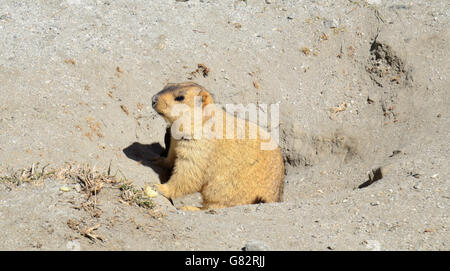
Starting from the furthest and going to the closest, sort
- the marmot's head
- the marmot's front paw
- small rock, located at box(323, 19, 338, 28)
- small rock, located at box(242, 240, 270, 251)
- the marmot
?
small rock, located at box(323, 19, 338, 28)
the marmot's front paw
the marmot
the marmot's head
small rock, located at box(242, 240, 270, 251)

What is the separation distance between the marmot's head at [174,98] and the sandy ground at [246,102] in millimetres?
807

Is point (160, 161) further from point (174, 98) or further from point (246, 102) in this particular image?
point (246, 102)

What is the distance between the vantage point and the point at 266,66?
25.4 feet

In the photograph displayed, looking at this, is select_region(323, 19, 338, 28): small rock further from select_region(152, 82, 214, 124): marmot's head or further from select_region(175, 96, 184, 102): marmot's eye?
select_region(175, 96, 184, 102): marmot's eye

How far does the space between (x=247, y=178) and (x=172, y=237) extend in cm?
207

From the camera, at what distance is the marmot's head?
575cm

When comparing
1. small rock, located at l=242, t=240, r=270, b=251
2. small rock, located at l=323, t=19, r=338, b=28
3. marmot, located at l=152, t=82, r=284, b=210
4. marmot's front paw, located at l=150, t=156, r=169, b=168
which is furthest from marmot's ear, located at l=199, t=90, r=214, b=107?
small rock, located at l=323, t=19, r=338, b=28

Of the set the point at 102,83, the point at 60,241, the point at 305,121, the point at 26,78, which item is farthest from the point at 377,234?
the point at 26,78

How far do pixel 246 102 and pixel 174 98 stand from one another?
193 centimetres

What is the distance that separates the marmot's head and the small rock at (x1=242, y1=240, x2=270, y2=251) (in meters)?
2.19

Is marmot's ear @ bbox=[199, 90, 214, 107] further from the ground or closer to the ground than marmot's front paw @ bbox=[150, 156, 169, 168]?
further from the ground

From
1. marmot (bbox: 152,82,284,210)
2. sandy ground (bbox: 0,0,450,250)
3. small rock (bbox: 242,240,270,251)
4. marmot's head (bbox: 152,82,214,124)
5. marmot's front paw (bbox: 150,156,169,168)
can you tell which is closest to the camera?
small rock (bbox: 242,240,270,251)

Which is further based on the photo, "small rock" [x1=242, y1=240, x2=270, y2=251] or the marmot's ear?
the marmot's ear

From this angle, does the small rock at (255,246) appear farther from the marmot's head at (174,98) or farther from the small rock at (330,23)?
the small rock at (330,23)
